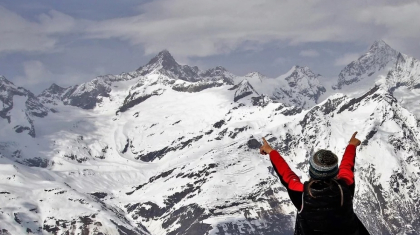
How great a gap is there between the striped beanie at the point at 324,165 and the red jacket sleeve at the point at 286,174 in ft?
1.72

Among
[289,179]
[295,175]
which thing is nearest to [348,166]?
[295,175]

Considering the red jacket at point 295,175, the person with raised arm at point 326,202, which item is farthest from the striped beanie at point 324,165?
the red jacket at point 295,175

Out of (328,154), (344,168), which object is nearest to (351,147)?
(344,168)

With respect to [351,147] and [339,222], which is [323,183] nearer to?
[339,222]

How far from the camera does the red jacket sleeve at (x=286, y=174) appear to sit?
13822 millimetres

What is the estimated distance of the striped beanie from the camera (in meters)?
13.3

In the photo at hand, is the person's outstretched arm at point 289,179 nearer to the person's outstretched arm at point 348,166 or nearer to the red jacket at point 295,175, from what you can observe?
the red jacket at point 295,175

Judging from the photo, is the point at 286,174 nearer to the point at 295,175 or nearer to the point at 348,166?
the point at 295,175

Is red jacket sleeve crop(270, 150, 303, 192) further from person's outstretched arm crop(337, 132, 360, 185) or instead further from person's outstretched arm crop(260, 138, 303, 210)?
person's outstretched arm crop(337, 132, 360, 185)

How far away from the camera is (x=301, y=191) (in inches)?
537

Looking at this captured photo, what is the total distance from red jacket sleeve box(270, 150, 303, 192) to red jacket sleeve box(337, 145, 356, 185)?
36.9 inches

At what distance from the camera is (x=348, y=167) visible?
46.9 feet

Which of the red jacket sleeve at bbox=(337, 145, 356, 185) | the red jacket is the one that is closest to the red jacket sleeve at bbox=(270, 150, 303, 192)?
the red jacket

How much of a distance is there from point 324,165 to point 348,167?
1.28 m
